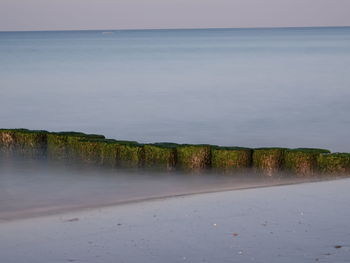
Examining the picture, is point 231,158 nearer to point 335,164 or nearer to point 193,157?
point 193,157

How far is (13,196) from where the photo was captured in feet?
49.4

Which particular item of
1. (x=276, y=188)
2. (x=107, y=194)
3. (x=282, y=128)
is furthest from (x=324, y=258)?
(x=282, y=128)

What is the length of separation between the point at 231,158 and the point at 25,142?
544cm

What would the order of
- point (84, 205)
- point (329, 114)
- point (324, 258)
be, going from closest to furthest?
point (324, 258) < point (84, 205) < point (329, 114)

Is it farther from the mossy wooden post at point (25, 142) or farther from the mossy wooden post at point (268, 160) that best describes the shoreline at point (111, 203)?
the mossy wooden post at point (25, 142)

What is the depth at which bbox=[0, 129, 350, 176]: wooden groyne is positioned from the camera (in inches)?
632

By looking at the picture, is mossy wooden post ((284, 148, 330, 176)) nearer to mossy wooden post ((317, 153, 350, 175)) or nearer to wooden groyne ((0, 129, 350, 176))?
wooden groyne ((0, 129, 350, 176))

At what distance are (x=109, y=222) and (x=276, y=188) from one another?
3904 mm

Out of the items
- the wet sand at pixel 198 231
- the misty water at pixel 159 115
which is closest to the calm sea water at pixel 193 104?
the misty water at pixel 159 115

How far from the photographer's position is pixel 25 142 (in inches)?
752

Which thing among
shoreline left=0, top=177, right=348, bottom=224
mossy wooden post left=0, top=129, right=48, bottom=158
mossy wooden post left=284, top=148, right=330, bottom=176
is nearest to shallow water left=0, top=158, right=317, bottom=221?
shoreline left=0, top=177, right=348, bottom=224

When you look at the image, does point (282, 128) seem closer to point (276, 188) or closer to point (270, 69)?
point (276, 188)

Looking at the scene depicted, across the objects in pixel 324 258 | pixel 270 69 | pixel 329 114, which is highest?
pixel 270 69

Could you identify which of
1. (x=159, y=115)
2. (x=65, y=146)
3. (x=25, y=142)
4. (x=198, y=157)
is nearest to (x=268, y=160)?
(x=198, y=157)
